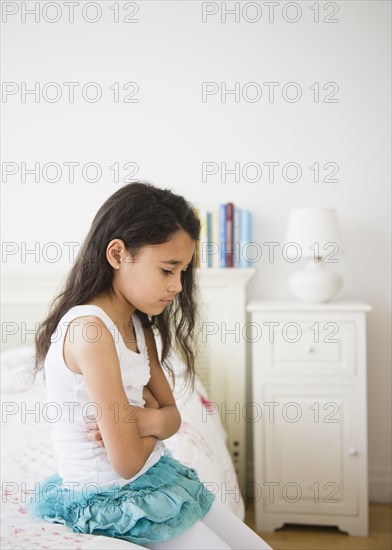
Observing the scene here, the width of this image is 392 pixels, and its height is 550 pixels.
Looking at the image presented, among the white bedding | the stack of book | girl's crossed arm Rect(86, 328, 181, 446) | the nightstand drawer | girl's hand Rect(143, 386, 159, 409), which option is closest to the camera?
the white bedding

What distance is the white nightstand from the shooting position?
7.96 feet

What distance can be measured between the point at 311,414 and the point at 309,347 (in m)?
0.26

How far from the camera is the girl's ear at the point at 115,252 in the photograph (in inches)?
46.4

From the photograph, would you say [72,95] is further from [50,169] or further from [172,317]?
[172,317]

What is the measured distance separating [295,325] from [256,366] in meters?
0.22

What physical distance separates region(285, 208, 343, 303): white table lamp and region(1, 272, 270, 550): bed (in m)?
0.59

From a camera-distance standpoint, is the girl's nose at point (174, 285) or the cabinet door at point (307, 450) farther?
Answer: the cabinet door at point (307, 450)

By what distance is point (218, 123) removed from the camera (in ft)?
9.28

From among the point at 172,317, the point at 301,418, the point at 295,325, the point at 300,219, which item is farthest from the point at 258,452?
the point at 172,317

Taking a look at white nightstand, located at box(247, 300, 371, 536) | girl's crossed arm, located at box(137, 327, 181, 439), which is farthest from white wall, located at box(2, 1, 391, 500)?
girl's crossed arm, located at box(137, 327, 181, 439)

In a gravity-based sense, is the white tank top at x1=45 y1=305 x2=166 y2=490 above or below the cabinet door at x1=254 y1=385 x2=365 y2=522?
above

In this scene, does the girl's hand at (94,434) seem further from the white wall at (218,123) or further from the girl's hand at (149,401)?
the white wall at (218,123)

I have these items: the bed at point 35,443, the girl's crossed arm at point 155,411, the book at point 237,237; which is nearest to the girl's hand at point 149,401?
the girl's crossed arm at point 155,411

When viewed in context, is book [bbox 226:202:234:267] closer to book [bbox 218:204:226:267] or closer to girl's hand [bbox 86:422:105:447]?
book [bbox 218:204:226:267]
